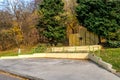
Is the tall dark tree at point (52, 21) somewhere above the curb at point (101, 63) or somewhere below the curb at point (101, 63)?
above

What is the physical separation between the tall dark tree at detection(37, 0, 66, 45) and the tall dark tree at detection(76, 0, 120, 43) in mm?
6866

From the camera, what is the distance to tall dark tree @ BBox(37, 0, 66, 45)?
39281mm

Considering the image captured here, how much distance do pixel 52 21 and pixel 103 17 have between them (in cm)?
981

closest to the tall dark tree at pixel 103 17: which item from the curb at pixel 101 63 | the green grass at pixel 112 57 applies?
the green grass at pixel 112 57

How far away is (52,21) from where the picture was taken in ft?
131

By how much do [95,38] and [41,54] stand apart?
23.2 ft

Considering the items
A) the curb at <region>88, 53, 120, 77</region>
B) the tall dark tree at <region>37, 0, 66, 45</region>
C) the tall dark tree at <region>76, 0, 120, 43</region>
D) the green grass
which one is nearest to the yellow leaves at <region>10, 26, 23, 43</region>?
the tall dark tree at <region>37, 0, 66, 45</region>

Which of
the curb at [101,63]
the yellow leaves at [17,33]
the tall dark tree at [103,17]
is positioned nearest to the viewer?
the curb at [101,63]

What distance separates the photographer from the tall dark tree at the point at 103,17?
3134cm

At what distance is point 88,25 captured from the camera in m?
33.2

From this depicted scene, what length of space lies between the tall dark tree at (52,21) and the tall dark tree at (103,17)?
6866 millimetres

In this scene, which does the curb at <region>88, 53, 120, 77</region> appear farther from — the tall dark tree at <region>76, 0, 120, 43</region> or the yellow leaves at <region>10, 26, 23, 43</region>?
the yellow leaves at <region>10, 26, 23, 43</region>

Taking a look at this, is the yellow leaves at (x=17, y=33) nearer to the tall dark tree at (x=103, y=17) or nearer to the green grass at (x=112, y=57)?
the tall dark tree at (x=103, y=17)

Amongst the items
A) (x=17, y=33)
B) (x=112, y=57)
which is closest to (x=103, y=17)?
(x=112, y=57)
